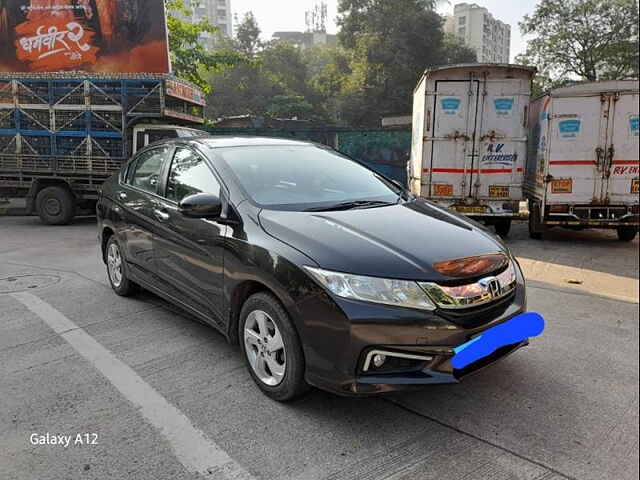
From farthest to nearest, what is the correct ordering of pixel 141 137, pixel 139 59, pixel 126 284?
1. pixel 139 59
2. pixel 141 137
3. pixel 126 284

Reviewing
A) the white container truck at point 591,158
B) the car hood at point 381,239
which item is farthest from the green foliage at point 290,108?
the car hood at point 381,239

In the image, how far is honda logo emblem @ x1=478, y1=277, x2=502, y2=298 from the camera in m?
2.61

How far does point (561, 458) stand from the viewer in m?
2.38

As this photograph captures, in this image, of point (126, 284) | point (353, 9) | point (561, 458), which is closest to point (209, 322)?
point (126, 284)

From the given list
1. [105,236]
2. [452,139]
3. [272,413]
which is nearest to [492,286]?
[272,413]

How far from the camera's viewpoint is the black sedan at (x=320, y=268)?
8.04ft

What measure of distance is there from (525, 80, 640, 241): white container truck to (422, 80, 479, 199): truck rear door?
120 cm

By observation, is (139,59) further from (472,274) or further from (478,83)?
(472,274)

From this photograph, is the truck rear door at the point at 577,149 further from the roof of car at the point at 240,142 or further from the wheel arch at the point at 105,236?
the wheel arch at the point at 105,236

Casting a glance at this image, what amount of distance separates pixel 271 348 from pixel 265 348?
65 mm

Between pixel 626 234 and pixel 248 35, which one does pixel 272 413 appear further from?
pixel 248 35

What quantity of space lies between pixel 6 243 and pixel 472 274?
8.09 meters

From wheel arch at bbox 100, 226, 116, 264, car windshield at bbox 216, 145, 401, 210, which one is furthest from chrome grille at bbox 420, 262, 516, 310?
wheel arch at bbox 100, 226, 116, 264

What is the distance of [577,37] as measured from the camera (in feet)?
80.8
